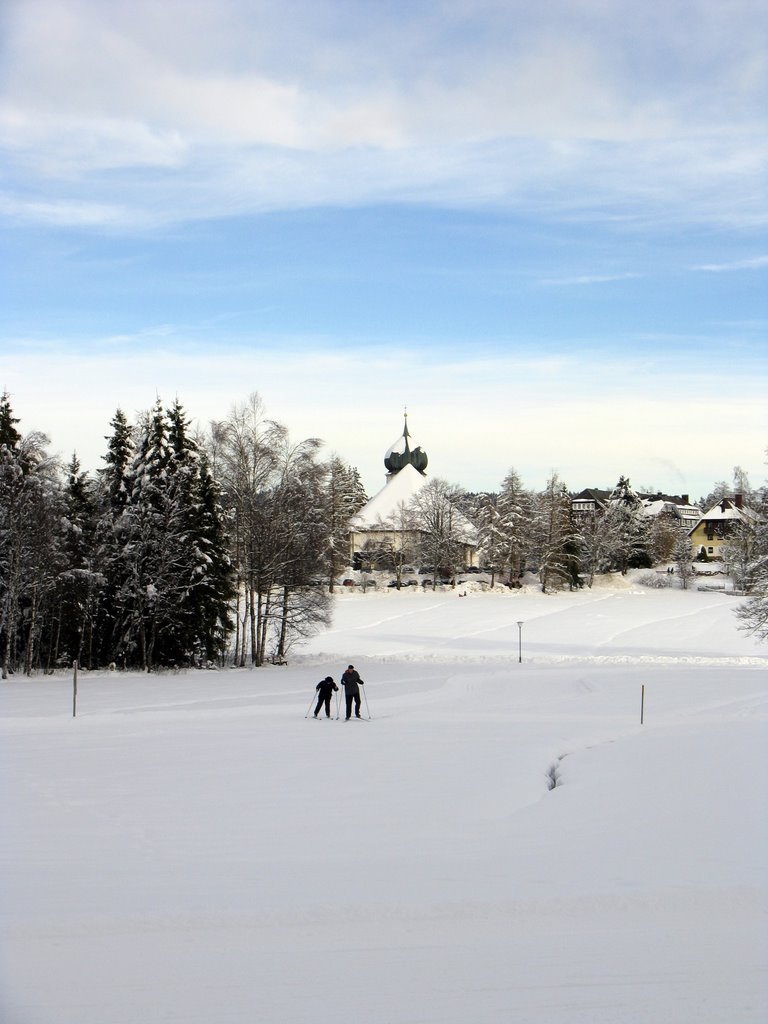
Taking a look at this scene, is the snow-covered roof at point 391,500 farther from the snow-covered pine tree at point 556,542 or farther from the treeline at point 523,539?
the snow-covered pine tree at point 556,542

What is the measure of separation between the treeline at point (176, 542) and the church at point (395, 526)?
48.7 metres

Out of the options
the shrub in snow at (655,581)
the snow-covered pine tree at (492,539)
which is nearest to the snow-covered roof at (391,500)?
the snow-covered pine tree at (492,539)

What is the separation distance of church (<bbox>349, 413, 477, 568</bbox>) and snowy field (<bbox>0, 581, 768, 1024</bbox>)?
2739 inches

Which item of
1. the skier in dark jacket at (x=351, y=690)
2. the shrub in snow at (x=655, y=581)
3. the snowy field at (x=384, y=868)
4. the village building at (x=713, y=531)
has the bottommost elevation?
the snowy field at (x=384, y=868)

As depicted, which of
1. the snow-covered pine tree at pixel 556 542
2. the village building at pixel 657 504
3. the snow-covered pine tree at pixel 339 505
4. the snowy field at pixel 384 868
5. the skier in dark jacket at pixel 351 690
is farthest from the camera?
the village building at pixel 657 504

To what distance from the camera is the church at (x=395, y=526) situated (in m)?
93.9

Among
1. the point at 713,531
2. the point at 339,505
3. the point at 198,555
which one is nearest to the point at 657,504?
the point at 713,531

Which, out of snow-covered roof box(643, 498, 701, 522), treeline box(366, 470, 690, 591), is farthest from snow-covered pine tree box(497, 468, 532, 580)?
snow-covered roof box(643, 498, 701, 522)

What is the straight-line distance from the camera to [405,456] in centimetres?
11500

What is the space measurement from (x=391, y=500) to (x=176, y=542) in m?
66.4

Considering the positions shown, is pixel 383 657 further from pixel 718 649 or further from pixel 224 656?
pixel 718 649

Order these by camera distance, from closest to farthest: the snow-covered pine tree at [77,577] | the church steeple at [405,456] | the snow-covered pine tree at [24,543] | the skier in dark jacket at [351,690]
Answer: the skier in dark jacket at [351,690] → the snow-covered pine tree at [24,543] → the snow-covered pine tree at [77,577] → the church steeple at [405,456]

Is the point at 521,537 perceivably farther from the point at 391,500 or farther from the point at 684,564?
the point at 391,500

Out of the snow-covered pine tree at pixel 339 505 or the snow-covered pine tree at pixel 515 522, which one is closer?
the snow-covered pine tree at pixel 339 505
